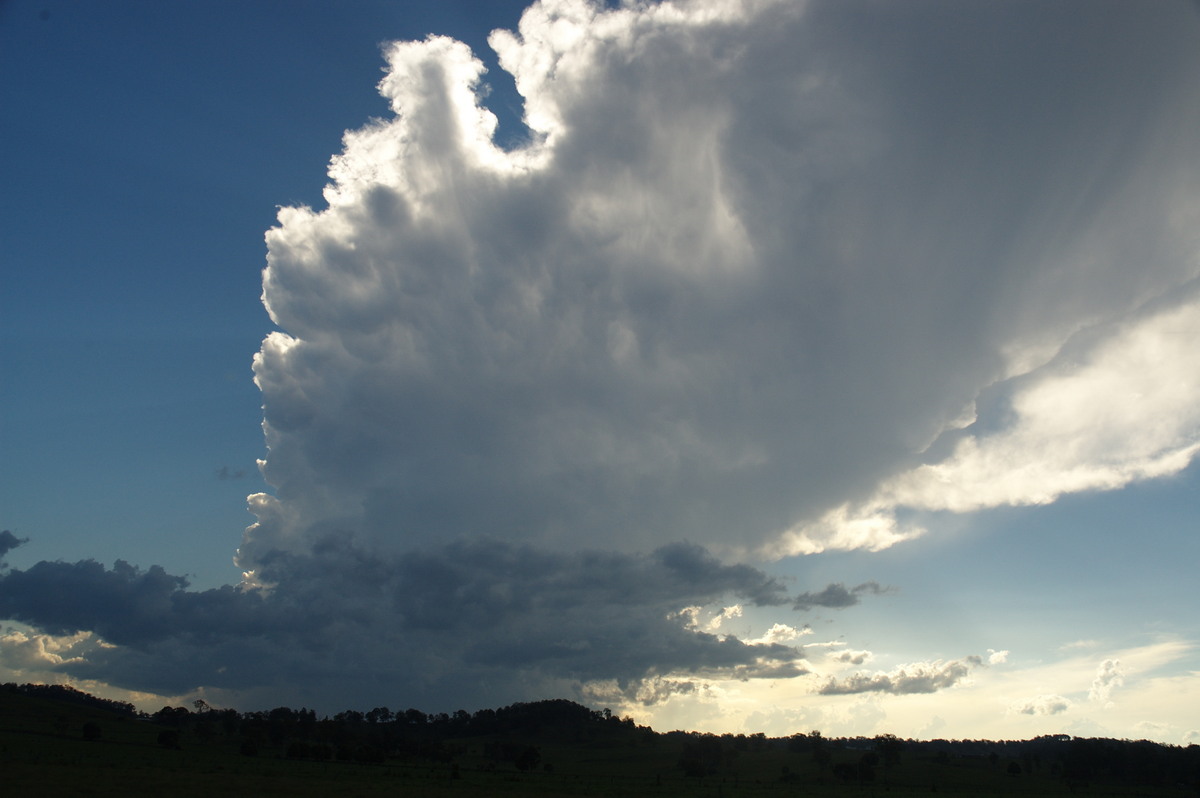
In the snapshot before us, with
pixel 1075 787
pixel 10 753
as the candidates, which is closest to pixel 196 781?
pixel 10 753

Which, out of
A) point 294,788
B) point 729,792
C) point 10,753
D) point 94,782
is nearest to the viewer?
point 94,782

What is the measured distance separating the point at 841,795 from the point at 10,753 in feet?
549

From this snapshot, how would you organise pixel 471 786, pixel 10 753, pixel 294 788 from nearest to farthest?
pixel 294 788, pixel 471 786, pixel 10 753

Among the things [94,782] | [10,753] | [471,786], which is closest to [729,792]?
[471,786]

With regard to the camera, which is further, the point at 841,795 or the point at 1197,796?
the point at 1197,796

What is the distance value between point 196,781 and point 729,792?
99339 mm

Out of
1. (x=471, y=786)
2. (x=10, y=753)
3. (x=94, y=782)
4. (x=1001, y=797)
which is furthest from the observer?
(x=1001, y=797)

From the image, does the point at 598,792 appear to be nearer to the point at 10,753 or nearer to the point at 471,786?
the point at 471,786

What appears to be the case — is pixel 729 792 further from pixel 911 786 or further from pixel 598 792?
pixel 911 786

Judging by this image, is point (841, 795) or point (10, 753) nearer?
point (10, 753)

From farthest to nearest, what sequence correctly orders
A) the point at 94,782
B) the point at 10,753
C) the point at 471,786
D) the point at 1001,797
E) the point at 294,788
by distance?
the point at 1001,797 → the point at 10,753 → the point at 471,786 → the point at 294,788 → the point at 94,782

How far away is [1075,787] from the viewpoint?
7771 inches

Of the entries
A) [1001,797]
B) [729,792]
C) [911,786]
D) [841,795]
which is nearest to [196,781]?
[729,792]

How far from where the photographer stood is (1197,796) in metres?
186
